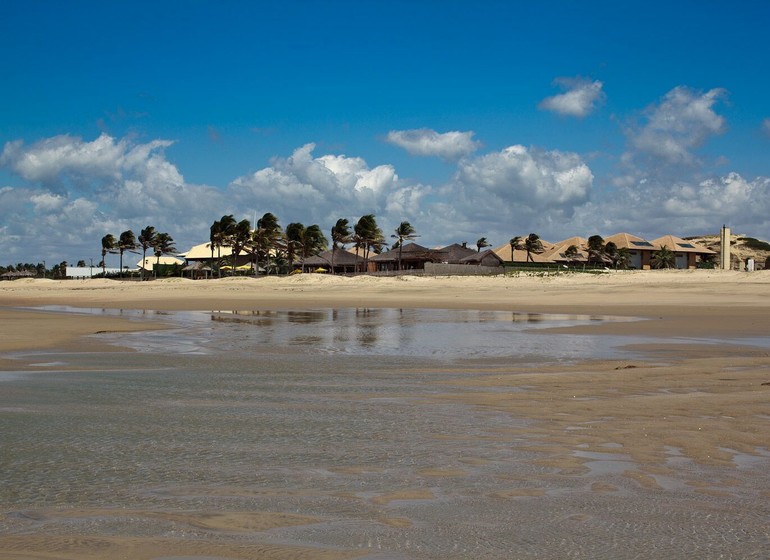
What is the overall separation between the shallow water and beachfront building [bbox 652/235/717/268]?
103 m

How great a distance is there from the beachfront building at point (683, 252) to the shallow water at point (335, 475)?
103m

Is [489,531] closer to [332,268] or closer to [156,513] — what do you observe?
[156,513]

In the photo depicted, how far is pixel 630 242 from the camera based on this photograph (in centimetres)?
10644

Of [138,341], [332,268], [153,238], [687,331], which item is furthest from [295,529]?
[153,238]

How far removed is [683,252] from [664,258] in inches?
248

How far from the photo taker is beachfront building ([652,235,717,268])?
104938 mm

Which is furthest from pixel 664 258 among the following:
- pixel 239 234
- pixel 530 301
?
pixel 530 301

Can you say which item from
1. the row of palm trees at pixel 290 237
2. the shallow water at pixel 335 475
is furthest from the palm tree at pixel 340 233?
the shallow water at pixel 335 475

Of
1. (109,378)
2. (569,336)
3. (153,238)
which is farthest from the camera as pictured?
(153,238)

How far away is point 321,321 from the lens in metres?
26.7

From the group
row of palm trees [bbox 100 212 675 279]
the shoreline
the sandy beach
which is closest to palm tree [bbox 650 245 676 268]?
row of palm trees [bbox 100 212 675 279]

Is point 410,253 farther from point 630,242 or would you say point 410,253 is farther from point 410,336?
point 410,336

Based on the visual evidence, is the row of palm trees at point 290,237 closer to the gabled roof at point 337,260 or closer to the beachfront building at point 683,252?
the gabled roof at point 337,260

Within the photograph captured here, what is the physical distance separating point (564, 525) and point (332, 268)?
308 feet
